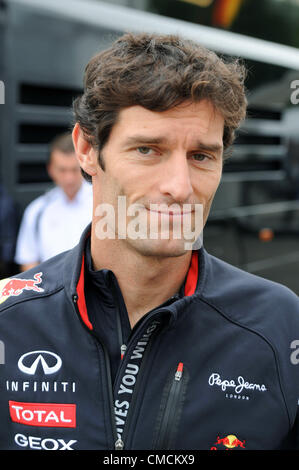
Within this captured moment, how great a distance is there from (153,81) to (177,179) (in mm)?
267

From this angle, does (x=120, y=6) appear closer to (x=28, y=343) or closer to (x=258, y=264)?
(x=258, y=264)

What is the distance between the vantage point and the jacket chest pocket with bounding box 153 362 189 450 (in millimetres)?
1479

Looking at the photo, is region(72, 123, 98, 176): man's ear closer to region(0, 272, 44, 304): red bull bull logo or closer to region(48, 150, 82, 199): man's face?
region(0, 272, 44, 304): red bull bull logo

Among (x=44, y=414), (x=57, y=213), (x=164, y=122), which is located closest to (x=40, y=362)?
(x=44, y=414)

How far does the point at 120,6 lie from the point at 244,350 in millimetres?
2923

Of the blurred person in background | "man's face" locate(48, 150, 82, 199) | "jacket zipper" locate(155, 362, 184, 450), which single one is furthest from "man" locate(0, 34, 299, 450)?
the blurred person in background

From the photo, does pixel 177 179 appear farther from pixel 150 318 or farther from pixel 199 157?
pixel 150 318

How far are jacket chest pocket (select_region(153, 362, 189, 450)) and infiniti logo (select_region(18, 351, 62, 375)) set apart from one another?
30 cm

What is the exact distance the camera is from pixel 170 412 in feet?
4.90

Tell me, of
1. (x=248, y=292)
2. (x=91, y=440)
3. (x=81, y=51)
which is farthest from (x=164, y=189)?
(x=81, y=51)

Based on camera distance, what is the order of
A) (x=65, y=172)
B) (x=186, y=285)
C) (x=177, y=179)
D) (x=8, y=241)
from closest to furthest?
(x=177, y=179) < (x=186, y=285) < (x=65, y=172) < (x=8, y=241)

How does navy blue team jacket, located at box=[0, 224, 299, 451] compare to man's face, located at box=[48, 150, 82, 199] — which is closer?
navy blue team jacket, located at box=[0, 224, 299, 451]

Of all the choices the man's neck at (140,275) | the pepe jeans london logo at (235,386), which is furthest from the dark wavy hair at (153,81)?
the pepe jeans london logo at (235,386)

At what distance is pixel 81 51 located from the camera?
3.78 metres
